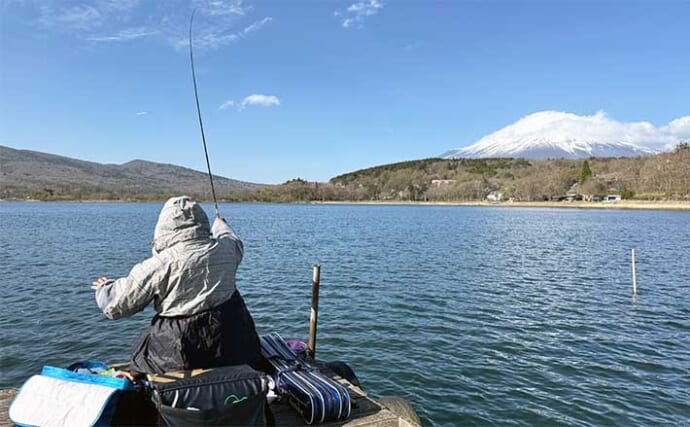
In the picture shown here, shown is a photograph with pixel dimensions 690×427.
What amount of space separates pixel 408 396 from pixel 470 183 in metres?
185

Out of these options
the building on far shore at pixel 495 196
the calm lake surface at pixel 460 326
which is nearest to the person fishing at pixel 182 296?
the calm lake surface at pixel 460 326

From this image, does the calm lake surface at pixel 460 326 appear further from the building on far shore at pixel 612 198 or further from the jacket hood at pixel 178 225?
the building on far shore at pixel 612 198

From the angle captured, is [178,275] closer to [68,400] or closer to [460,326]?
[68,400]

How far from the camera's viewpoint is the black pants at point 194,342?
152 inches

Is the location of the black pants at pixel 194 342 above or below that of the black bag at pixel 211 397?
above

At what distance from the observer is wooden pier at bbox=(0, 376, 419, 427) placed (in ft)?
14.5

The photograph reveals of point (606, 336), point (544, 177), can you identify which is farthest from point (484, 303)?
point (544, 177)

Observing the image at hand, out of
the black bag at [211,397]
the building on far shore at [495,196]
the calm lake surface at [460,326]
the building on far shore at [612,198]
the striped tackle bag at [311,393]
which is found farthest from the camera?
the building on far shore at [495,196]

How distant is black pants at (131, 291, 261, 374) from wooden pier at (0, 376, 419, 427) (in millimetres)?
892

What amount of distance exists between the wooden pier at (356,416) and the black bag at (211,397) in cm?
81

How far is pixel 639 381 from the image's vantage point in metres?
8.95

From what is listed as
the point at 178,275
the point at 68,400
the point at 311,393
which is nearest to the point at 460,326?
the point at 311,393

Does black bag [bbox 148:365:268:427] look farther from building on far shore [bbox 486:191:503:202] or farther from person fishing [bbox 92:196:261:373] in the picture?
building on far shore [bbox 486:191:503:202]

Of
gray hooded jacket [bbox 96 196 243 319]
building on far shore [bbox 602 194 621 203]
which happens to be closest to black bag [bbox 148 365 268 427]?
gray hooded jacket [bbox 96 196 243 319]
